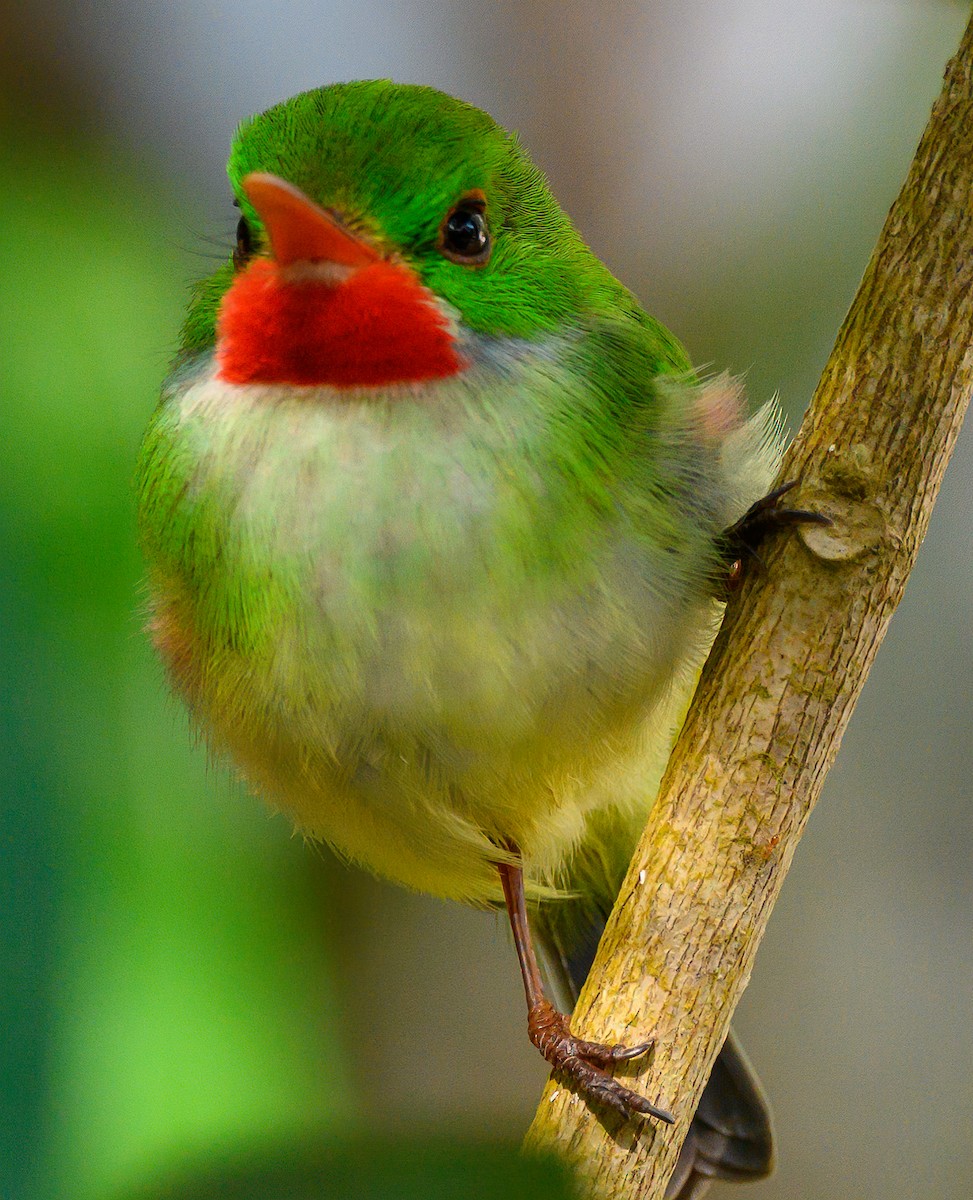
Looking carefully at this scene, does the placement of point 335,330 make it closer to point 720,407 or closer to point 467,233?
point 467,233

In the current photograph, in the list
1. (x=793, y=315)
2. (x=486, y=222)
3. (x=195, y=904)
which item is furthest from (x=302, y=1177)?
(x=793, y=315)

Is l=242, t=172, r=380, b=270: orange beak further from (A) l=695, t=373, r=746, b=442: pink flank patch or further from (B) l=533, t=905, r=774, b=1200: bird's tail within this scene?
(B) l=533, t=905, r=774, b=1200: bird's tail

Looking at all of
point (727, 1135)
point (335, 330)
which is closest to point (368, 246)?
point (335, 330)

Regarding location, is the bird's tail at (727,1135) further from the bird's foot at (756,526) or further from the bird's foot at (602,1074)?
the bird's foot at (756,526)

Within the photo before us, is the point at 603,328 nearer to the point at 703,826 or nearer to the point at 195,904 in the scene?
the point at 703,826

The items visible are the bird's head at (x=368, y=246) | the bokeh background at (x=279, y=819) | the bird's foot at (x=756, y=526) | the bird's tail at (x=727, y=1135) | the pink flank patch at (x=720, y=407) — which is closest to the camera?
the bokeh background at (x=279, y=819)

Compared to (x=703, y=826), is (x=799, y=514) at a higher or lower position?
higher

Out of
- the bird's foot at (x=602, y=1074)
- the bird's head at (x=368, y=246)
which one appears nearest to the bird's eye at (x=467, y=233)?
the bird's head at (x=368, y=246)

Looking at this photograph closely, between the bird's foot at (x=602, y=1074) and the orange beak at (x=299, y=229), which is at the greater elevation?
the orange beak at (x=299, y=229)
